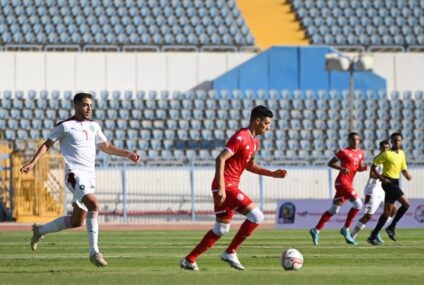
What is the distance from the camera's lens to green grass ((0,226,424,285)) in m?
13.4

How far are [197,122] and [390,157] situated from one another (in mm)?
18144

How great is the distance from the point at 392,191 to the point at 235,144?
9656 millimetres

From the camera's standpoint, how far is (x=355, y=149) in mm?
23359

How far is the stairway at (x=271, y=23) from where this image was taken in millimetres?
46656

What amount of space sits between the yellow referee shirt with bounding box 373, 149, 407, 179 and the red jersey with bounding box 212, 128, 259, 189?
938 centimetres

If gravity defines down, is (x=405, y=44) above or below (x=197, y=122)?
above

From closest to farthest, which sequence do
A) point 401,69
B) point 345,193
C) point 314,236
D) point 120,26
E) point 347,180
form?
1. point 314,236
2. point 345,193
3. point 347,180
4. point 120,26
5. point 401,69

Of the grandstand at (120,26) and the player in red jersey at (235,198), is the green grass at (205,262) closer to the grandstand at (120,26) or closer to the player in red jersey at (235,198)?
the player in red jersey at (235,198)

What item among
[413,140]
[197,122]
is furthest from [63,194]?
[413,140]

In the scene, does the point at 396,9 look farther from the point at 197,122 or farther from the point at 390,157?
the point at 390,157

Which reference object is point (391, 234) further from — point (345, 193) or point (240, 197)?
point (240, 197)

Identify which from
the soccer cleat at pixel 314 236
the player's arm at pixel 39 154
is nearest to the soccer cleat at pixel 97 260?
the player's arm at pixel 39 154

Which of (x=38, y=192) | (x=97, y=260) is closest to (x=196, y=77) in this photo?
(x=38, y=192)

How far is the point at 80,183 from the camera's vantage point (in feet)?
50.6
